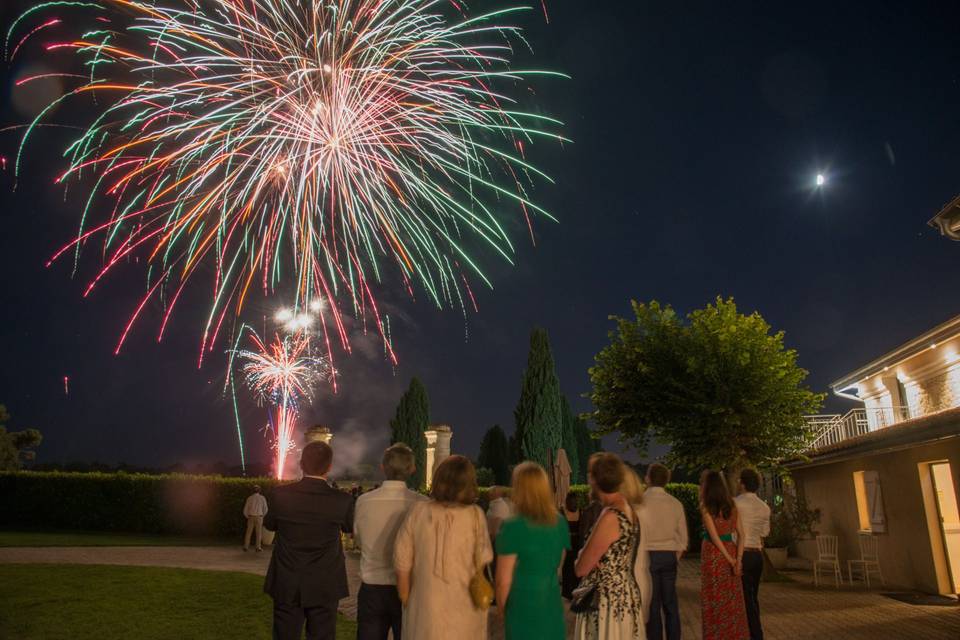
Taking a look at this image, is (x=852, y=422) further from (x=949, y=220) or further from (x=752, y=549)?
(x=752, y=549)

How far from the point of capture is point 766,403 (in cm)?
1575

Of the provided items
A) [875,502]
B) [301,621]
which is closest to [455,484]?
[301,621]

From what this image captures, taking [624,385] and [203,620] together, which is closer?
[203,620]

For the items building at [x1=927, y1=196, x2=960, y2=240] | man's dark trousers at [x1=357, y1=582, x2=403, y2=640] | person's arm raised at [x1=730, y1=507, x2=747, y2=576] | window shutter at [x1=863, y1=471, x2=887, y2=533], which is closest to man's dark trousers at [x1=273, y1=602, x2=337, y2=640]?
man's dark trousers at [x1=357, y1=582, x2=403, y2=640]

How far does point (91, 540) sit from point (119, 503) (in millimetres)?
4120

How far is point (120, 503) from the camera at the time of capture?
24.9 m

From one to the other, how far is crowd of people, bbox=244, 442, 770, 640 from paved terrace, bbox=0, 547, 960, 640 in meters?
4.35

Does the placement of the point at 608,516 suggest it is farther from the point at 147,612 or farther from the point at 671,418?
the point at 671,418

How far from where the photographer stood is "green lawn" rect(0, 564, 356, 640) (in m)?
7.89

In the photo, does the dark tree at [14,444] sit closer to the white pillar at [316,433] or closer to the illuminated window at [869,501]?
the white pillar at [316,433]

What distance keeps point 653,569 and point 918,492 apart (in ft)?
27.6

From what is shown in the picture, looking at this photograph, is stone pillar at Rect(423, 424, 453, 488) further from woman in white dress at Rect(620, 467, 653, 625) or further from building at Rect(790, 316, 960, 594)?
woman in white dress at Rect(620, 467, 653, 625)

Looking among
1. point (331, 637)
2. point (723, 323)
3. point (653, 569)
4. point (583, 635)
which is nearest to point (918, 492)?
point (723, 323)

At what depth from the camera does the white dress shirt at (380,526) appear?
4457 millimetres
